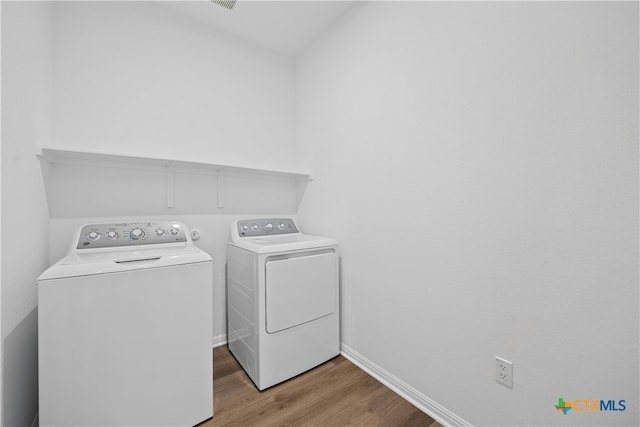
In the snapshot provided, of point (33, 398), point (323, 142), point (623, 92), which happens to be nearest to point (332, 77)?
point (323, 142)

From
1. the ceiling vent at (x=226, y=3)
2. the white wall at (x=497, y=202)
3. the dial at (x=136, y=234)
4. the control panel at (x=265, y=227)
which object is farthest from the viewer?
the control panel at (x=265, y=227)

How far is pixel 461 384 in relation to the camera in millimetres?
1214

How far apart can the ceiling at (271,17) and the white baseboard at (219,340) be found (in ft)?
8.20

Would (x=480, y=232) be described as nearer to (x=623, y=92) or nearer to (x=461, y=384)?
(x=623, y=92)

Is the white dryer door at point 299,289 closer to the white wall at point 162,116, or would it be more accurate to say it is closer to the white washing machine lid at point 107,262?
the white washing machine lid at point 107,262

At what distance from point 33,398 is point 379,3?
9.38ft

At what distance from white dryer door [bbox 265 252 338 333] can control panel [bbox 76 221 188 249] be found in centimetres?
71

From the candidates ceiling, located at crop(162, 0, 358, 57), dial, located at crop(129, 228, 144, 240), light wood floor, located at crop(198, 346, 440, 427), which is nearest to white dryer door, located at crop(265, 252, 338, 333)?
light wood floor, located at crop(198, 346, 440, 427)

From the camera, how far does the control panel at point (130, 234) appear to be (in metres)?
1.43

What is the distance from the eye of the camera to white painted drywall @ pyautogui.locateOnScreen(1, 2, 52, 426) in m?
0.95

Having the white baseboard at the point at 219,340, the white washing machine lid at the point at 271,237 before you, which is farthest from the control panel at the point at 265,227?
the white baseboard at the point at 219,340

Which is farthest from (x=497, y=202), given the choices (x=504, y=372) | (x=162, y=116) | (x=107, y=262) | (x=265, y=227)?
(x=162, y=116)

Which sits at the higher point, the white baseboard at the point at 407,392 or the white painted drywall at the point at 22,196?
the white painted drywall at the point at 22,196

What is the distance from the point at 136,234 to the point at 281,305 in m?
1.00
